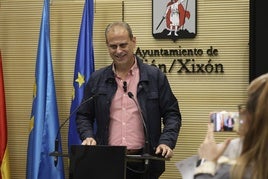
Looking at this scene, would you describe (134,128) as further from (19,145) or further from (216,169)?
(19,145)

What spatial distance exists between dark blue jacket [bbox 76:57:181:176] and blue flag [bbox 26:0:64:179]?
3.57 feet

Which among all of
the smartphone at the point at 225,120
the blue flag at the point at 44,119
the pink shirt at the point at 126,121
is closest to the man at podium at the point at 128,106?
the pink shirt at the point at 126,121

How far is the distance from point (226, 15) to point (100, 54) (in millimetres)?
1147

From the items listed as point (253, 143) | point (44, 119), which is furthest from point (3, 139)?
point (253, 143)

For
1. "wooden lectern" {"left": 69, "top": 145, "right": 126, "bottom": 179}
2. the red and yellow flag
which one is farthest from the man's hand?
the red and yellow flag

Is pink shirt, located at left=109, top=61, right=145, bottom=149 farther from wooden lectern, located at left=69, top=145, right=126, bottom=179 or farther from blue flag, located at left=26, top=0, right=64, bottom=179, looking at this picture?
blue flag, located at left=26, top=0, right=64, bottom=179

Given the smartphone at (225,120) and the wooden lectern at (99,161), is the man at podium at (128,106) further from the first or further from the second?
the smartphone at (225,120)

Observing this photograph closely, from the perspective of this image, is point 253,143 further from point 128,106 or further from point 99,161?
point 128,106

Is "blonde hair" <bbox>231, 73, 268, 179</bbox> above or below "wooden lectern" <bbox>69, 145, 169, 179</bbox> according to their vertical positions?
above

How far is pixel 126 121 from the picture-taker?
3121 millimetres

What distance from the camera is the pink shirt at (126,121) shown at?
3.10 meters

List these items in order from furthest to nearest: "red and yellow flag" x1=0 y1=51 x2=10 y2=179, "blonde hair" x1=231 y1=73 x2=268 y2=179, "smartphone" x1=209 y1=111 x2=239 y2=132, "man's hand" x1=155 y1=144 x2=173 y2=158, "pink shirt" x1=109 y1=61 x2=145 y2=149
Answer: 1. "red and yellow flag" x1=0 y1=51 x2=10 y2=179
2. "pink shirt" x1=109 y1=61 x2=145 y2=149
3. "man's hand" x1=155 y1=144 x2=173 y2=158
4. "smartphone" x1=209 y1=111 x2=239 y2=132
5. "blonde hair" x1=231 y1=73 x2=268 y2=179

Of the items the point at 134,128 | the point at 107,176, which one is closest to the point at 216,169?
the point at 107,176

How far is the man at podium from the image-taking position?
3.11 metres
